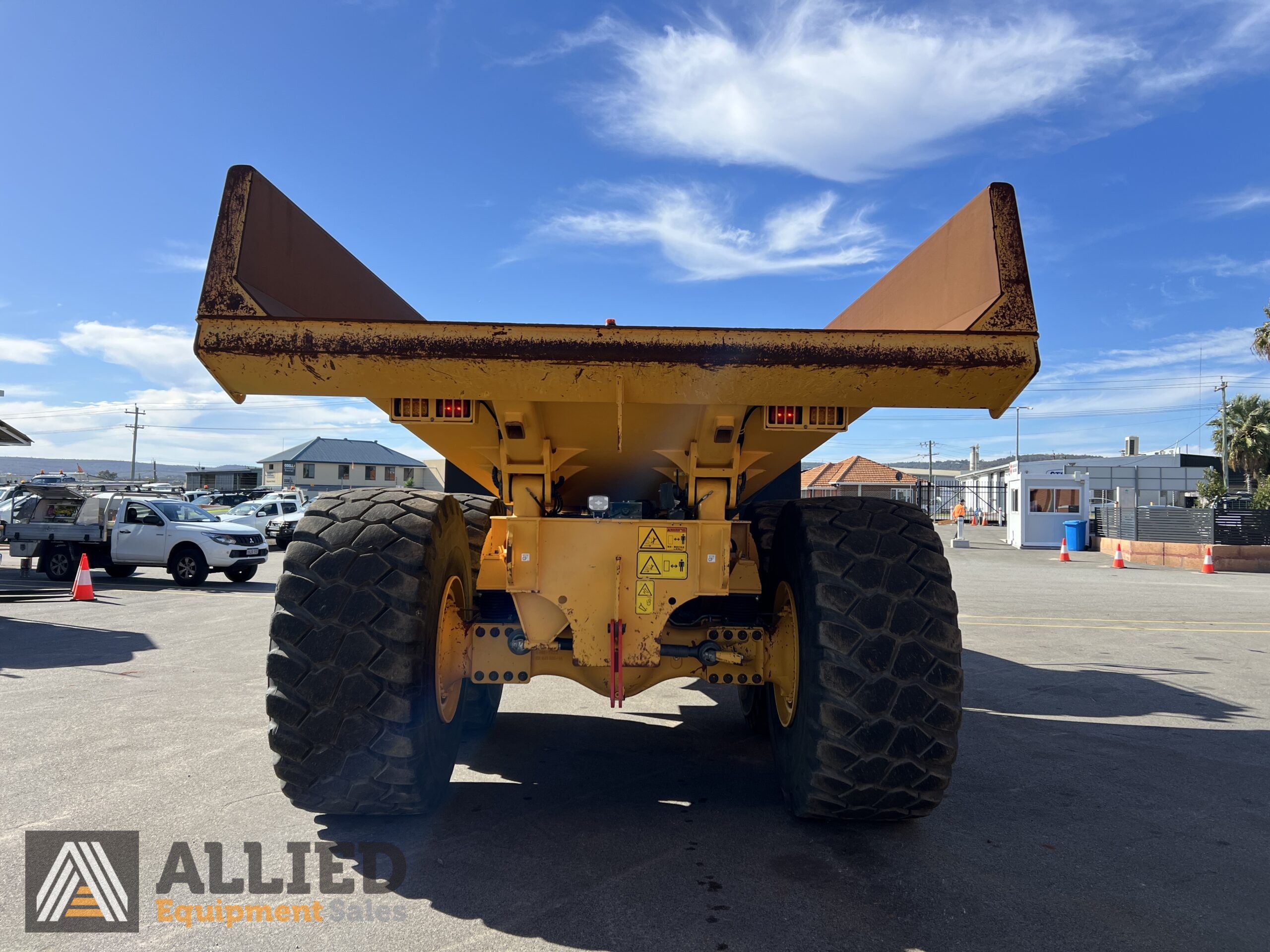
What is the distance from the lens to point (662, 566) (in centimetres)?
367

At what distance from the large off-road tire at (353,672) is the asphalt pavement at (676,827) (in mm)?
337

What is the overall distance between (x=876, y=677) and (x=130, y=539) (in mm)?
16199

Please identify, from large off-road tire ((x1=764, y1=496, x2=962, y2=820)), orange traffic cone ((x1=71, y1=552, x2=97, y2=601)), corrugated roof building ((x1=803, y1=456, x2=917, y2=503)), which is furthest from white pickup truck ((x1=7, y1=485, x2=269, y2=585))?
corrugated roof building ((x1=803, y1=456, x2=917, y2=503))

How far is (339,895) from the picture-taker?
2.94m

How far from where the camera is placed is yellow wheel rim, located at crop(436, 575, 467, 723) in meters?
3.56

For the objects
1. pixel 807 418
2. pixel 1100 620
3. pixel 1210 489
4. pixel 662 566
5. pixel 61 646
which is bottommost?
pixel 61 646

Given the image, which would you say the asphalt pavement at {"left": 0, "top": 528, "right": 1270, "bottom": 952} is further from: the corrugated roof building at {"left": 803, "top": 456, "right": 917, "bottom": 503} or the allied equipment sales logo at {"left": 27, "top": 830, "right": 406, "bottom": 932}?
the corrugated roof building at {"left": 803, "top": 456, "right": 917, "bottom": 503}

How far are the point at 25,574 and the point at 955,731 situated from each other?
18.4 meters

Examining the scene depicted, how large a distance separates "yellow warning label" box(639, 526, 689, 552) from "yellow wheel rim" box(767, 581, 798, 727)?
22.0 inches

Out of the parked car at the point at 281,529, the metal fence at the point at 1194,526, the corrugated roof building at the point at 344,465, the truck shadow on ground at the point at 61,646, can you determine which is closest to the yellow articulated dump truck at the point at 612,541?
the truck shadow on ground at the point at 61,646

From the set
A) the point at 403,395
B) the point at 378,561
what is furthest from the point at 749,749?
the point at 403,395

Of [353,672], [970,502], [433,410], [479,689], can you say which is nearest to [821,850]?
[353,672]

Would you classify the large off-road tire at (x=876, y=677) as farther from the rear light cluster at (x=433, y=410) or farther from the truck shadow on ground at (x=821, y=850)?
the rear light cluster at (x=433, y=410)

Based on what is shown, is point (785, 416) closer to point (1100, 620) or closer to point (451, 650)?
point (451, 650)
